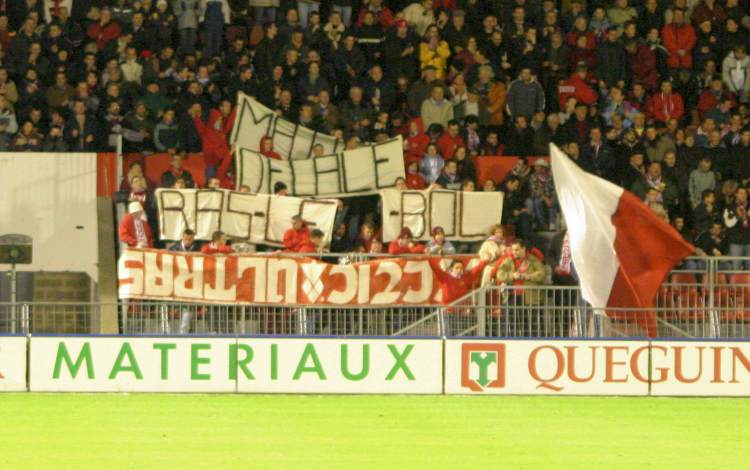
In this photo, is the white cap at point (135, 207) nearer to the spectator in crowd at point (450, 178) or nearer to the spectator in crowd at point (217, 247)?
the spectator in crowd at point (217, 247)

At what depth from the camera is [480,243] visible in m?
24.2

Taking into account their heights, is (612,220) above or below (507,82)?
below

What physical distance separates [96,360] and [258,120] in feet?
22.1

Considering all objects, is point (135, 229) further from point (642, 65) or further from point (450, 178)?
point (642, 65)

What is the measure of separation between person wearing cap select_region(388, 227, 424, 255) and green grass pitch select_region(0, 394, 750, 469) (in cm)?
332

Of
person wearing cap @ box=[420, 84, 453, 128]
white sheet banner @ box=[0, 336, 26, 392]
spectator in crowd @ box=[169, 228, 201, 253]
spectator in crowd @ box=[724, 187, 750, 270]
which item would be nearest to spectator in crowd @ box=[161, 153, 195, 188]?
spectator in crowd @ box=[169, 228, 201, 253]

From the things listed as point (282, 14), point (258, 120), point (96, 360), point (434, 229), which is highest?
point (282, 14)

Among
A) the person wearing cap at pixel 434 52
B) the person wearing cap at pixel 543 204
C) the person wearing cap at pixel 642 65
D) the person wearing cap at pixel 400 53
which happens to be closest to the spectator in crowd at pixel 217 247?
the person wearing cap at pixel 543 204

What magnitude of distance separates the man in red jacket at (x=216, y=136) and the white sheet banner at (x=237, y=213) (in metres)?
1.39

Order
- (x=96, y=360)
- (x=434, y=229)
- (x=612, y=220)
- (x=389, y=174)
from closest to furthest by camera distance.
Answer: (x=96, y=360)
(x=612, y=220)
(x=434, y=229)
(x=389, y=174)

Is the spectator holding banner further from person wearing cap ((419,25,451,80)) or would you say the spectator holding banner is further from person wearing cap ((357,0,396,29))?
person wearing cap ((357,0,396,29))

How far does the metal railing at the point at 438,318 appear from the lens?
20359mm

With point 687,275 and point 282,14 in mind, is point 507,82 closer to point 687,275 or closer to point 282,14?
point 282,14

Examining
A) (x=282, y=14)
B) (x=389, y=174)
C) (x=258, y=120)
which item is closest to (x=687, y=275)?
(x=389, y=174)
